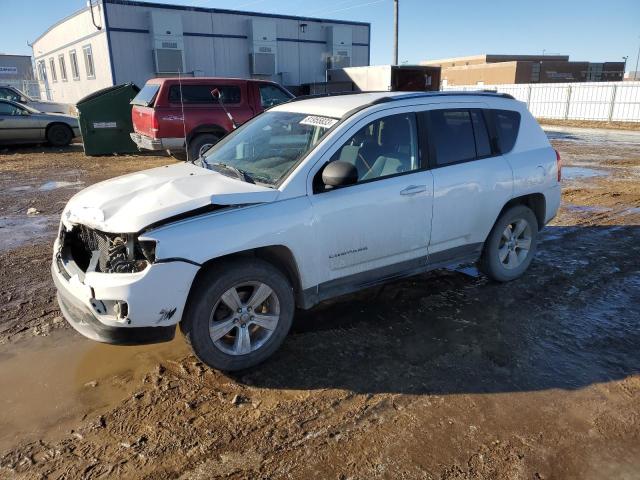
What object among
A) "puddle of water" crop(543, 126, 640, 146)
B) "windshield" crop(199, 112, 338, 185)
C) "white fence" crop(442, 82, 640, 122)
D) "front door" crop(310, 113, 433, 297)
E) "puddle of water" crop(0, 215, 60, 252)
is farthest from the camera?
"white fence" crop(442, 82, 640, 122)

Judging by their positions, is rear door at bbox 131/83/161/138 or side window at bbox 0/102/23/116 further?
side window at bbox 0/102/23/116

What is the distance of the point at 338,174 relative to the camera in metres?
3.37

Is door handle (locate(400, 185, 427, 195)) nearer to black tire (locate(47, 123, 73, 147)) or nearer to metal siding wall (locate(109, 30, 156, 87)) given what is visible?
black tire (locate(47, 123, 73, 147))

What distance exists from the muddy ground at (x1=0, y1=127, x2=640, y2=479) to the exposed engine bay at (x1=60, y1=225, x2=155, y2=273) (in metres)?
0.77

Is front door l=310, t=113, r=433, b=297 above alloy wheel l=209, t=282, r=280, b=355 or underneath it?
above

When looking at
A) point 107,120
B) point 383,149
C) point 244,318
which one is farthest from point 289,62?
point 244,318

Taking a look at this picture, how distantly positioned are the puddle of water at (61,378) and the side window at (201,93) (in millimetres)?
8488

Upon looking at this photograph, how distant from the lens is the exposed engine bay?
3010mm

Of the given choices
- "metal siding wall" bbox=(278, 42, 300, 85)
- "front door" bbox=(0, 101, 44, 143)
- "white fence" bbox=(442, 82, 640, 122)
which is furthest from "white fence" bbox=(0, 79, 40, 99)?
"white fence" bbox=(442, 82, 640, 122)

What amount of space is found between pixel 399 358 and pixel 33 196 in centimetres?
827

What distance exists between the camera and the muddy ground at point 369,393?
266 cm

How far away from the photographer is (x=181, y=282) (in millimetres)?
2998

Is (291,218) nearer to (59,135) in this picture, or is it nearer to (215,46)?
(59,135)

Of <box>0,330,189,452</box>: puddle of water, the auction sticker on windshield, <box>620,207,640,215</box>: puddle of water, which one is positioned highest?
the auction sticker on windshield
